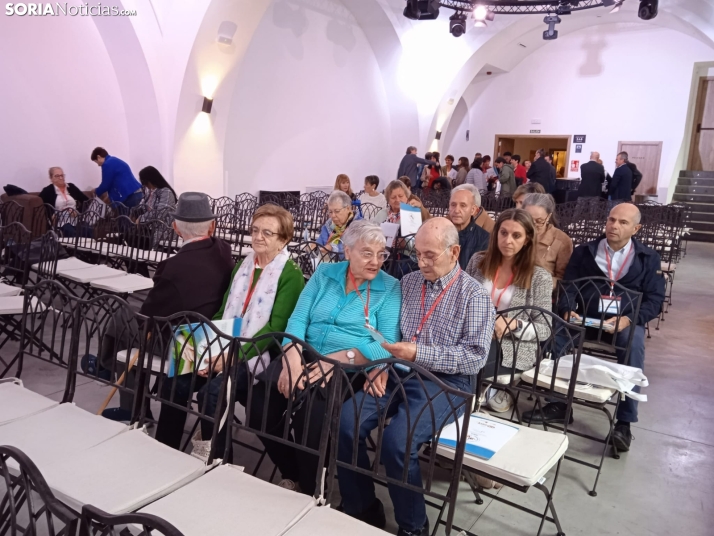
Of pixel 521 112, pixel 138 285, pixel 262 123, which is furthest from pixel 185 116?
pixel 521 112

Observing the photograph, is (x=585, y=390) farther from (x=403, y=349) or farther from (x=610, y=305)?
(x=403, y=349)

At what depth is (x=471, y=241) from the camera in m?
3.80

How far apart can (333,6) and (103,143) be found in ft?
19.6

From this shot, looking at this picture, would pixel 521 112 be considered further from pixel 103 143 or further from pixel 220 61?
pixel 103 143

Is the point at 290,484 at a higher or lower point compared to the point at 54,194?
lower

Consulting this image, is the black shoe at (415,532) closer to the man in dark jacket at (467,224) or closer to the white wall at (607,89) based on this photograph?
the man in dark jacket at (467,224)

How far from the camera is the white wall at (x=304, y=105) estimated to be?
10844mm

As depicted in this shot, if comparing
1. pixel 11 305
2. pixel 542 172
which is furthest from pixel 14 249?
pixel 542 172

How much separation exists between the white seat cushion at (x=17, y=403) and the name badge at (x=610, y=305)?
9.34 feet

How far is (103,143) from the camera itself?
360 inches

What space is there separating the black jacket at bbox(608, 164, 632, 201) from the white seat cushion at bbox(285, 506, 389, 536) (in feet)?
38.8

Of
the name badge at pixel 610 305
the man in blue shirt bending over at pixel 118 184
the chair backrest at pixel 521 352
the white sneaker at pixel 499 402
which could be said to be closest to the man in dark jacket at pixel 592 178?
the man in blue shirt bending over at pixel 118 184

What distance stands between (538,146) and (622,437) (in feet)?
57.3

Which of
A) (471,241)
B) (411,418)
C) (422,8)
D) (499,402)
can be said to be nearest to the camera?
(411,418)
